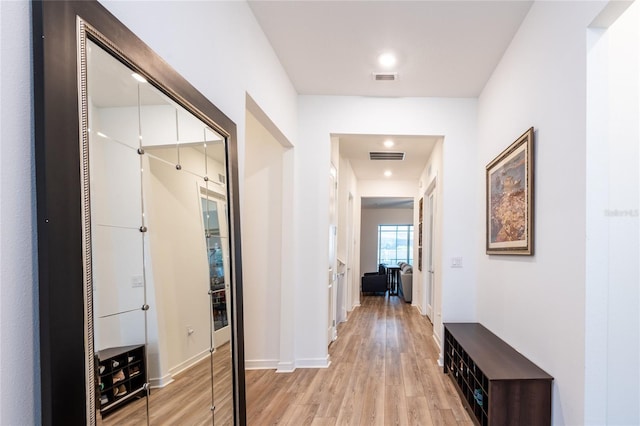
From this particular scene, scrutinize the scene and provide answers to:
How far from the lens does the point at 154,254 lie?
135 centimetres

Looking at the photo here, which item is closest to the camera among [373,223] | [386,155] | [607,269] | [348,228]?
[607,269]

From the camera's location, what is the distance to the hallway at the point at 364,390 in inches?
106

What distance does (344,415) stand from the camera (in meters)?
2.73

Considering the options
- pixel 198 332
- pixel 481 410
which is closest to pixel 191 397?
pixel 198 332

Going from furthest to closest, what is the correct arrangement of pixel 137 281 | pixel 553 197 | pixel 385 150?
pixel 385 150, pixel 553 197, pixel 137 281

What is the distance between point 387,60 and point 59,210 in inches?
111

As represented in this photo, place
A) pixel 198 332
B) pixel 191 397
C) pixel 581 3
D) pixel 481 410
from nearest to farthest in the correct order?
pixel 191 397
pixel 198 332
pixel 581 3
pixel 481 410

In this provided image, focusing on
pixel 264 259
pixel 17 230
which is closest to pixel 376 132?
pixel 264 259

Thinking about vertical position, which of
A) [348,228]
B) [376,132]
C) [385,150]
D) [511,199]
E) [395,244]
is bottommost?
[395,244]

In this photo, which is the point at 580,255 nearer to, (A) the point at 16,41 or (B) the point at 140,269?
(B) the point at 140,269

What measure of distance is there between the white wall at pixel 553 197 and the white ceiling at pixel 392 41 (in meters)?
0.24

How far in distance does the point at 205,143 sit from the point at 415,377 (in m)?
2.91

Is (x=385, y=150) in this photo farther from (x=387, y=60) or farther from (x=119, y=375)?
(x=119, y=375)

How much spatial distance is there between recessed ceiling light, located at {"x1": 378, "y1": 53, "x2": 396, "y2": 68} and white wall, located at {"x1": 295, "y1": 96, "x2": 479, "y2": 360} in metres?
0.73
